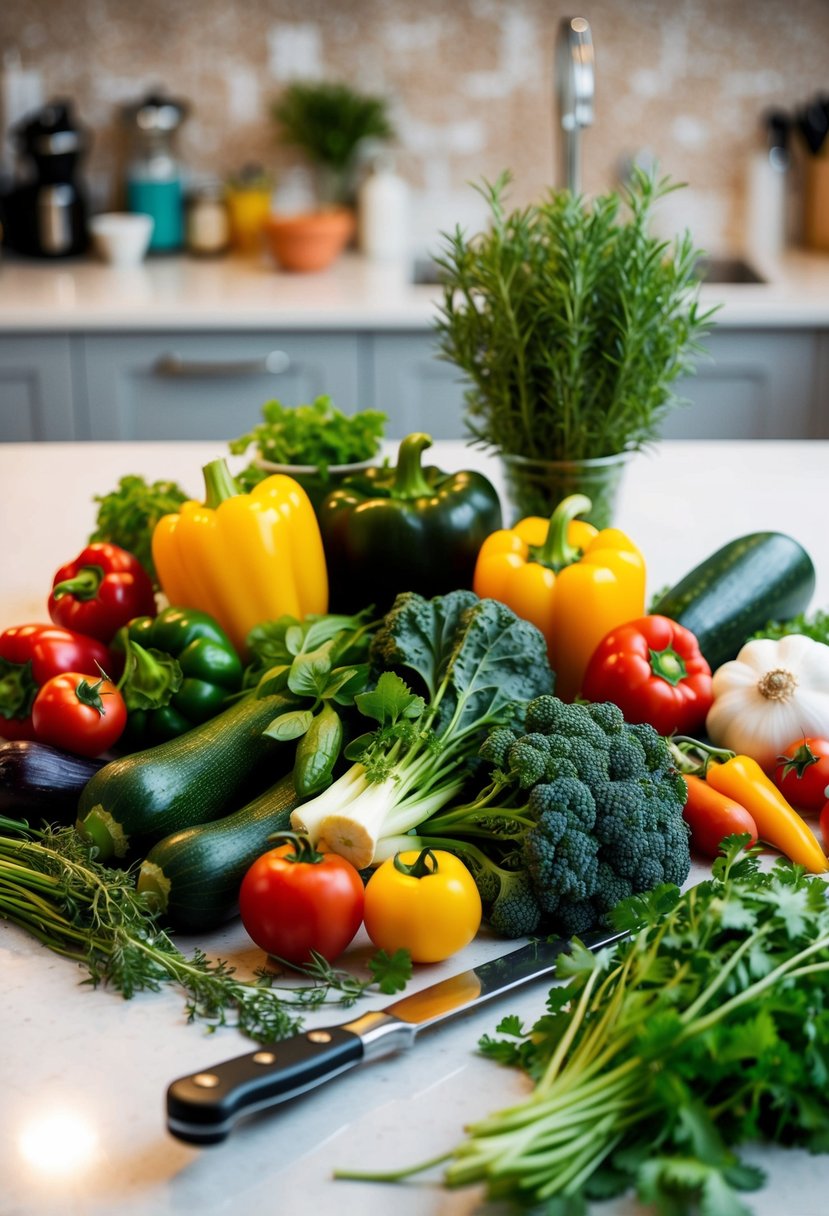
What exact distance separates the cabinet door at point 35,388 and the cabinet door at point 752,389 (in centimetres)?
132

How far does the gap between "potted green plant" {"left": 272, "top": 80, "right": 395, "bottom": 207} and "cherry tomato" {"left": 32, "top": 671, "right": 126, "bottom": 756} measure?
2.57m

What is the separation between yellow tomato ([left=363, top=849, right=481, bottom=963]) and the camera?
3.16 ft

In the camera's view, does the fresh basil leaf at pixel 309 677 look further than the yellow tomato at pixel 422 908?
Yes

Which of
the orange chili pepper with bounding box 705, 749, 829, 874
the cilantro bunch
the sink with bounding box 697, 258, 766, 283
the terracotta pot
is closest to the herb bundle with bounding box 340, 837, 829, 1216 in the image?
the orange chili pepper with bounding box 705, 749, 829, 874

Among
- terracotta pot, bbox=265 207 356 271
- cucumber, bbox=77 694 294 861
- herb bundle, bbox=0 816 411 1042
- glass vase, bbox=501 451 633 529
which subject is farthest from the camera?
terracotta pot, bbox=265 207 356 271

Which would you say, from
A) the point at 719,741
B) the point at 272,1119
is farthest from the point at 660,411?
the point at 272,1119

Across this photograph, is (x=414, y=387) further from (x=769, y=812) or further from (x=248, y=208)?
(x=769, y=812)

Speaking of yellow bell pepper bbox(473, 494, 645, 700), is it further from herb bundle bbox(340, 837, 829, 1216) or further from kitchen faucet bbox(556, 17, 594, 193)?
kitchen faucet bbox(556, 17, 594, 193)

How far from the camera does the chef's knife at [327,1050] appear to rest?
761 millimetres

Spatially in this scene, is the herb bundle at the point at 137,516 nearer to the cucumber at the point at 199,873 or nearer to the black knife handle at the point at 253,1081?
the cucumber at the point at 199,873

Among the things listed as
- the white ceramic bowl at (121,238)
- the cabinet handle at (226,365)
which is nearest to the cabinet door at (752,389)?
the cabinet handle at (226,365)

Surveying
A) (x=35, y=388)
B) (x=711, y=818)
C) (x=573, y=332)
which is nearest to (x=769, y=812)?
(x=711, y=818)

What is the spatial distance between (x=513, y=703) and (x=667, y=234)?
2.70 m

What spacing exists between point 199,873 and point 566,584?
0.51 metres
